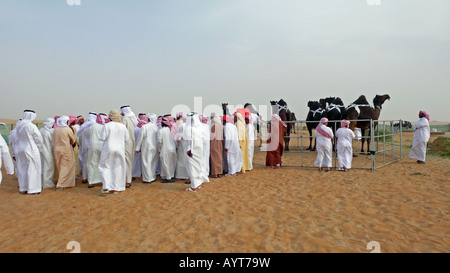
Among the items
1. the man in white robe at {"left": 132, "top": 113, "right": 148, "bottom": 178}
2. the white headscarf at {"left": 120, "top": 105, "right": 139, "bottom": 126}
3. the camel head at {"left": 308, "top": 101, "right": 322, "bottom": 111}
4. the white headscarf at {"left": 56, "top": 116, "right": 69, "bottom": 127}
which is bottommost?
the man in white robe at {"left": 132, "top": 113, "right": 148, "bottom": 178}

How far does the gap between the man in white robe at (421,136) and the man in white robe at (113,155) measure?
31.5 feet

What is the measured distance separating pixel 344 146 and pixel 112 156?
21.2 ft

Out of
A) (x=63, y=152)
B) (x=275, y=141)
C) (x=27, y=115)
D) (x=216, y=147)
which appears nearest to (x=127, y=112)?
(x=63, y=152)

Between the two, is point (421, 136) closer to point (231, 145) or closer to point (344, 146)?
point (344, 146)

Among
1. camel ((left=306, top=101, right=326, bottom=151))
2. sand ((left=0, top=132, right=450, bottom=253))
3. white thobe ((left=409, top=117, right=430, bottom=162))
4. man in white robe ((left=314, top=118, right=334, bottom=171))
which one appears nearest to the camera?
sand ((left=0, top=132, right=450, bottom=253))

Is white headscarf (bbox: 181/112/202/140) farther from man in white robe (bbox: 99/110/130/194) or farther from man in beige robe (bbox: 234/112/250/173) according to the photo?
man in beige robe (bbox: 234/112/250/173)

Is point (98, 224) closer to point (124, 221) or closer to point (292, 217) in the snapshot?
point (124, 221)

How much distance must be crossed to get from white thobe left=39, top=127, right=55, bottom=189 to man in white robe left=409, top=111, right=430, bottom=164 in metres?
11.5

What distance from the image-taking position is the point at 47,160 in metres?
6.68

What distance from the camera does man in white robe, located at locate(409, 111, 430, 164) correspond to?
9.03 metres

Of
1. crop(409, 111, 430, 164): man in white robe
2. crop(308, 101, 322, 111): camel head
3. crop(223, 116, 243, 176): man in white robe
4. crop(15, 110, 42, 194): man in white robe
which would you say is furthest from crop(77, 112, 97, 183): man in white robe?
crop(409, 111, 430, 164): man in white robe

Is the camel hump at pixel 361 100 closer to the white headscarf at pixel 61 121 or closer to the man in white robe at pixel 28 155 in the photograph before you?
the white headscarf at pixel 61 121

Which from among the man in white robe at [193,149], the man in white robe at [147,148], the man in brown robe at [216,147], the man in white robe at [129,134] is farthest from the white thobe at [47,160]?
the man in brown robe at [216,147]

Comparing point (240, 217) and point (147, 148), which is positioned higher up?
point (147, 148)
